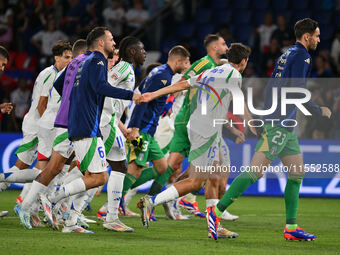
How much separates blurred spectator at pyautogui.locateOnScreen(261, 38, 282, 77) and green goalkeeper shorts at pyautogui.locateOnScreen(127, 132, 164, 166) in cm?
776

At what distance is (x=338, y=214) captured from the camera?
38.6 ft

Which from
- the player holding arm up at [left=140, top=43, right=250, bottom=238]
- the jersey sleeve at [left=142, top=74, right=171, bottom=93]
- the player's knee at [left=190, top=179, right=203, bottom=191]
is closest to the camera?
the player holding arm up at [left=140, top=43, right=250, bottom=238]

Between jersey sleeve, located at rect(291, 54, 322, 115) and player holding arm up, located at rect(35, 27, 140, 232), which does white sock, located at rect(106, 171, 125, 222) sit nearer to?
player holding arm up, located at rect(35, 27, 140, 232)

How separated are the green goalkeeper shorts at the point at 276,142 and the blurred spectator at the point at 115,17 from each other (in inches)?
474

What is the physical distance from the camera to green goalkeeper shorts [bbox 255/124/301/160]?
7.98 meters

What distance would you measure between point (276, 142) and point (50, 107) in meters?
3.17

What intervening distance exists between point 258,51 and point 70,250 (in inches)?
492

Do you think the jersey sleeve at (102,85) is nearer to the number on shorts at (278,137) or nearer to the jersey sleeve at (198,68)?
the number on shorts at (278,137)

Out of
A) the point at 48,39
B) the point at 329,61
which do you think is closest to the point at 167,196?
the point at 329,61

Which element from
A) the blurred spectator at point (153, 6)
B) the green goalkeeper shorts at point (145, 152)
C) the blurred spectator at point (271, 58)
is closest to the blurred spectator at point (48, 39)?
the blurred spectator at point (153, 6)

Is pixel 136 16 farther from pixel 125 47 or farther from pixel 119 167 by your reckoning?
pixel 119 167

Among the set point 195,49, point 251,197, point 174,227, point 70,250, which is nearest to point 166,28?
point 195,49

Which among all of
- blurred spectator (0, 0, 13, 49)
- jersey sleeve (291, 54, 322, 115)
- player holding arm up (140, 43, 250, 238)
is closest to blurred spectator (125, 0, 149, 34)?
blurred spectator (0, 0, 13, 49)

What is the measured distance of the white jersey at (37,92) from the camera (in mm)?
9641
